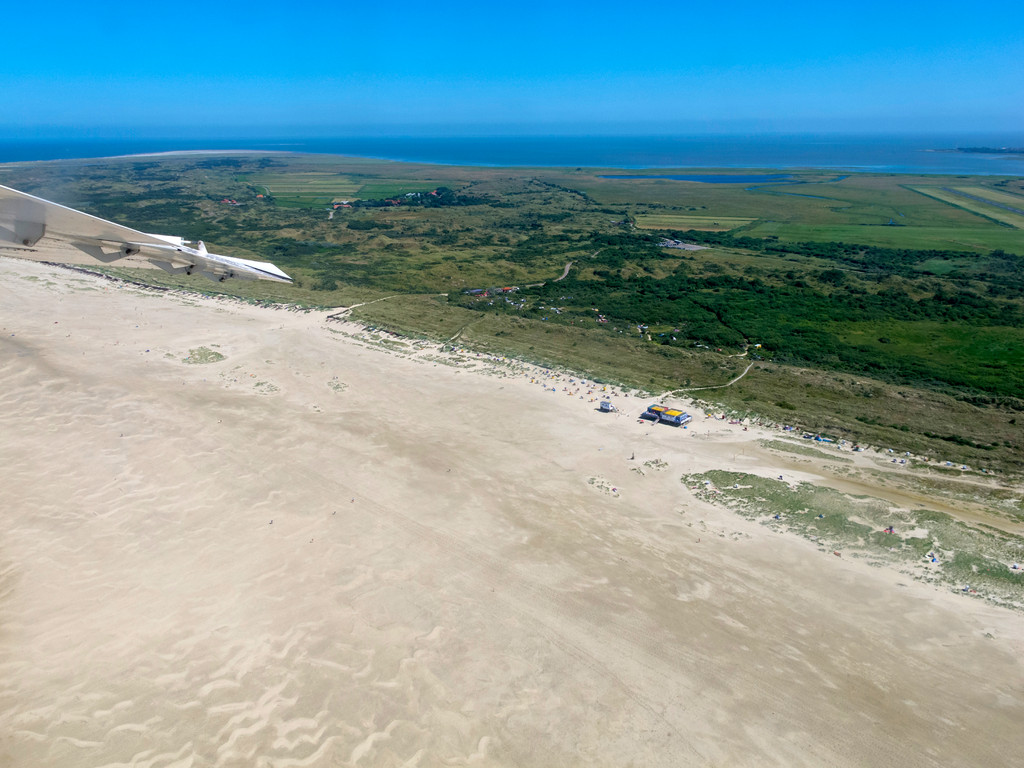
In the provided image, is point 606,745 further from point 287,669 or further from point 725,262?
point 725,262

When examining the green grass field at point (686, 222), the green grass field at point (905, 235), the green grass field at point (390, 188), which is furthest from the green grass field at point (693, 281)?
the green grass field at point (390, 188)

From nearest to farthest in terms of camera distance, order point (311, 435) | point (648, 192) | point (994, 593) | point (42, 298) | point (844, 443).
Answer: point (994, 593) → point (311, 435) → point (844, 443) → point (42, 298) → point (648, 192)

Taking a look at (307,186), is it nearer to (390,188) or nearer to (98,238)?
(390,188)

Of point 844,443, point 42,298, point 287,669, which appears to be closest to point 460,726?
point 287,669

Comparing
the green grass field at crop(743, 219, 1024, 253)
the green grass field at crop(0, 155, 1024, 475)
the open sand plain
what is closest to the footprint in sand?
the open sand plain

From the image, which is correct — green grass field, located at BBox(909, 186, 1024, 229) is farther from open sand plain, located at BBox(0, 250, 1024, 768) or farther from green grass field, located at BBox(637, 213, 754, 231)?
open sand plain, located at BBox(0, 250, 1024, 768)

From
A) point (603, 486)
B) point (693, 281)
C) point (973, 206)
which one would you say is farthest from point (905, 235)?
point (603, 486)
